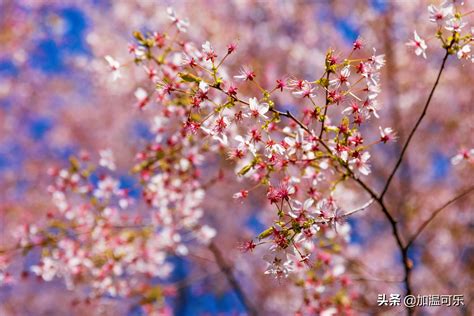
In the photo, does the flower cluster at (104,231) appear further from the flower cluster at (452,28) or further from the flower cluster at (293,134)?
the flower cluster at (452,28)

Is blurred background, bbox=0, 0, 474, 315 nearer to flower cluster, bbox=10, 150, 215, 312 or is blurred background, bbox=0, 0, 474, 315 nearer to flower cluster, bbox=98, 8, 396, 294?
flower cluster, bbox=10, 150, 215, 312

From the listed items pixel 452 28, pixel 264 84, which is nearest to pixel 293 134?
pixel 452 28

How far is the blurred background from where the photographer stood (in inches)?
348

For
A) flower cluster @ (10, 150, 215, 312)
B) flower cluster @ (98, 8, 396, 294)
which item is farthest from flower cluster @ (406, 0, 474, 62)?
flower cluster @ (10, 150, 215, 312)

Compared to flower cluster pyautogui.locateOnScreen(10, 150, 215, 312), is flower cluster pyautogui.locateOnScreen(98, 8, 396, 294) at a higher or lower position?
lower

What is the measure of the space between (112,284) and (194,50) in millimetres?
2625

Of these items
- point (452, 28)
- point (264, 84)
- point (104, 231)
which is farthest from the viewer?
point (264, 84)

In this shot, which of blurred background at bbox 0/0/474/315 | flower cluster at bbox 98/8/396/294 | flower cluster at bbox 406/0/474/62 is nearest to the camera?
flower cluster at bbox 98/8/396/294

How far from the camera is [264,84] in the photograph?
10594 mm

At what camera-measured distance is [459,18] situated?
276cm

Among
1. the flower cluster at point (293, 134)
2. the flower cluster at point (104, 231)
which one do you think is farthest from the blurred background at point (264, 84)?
the flower cluster at point (293, 134)

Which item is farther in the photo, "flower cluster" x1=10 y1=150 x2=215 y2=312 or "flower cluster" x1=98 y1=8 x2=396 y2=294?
"flower cluster" x1=10 y1=150 x2=215 y2=312

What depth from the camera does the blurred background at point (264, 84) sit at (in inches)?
348

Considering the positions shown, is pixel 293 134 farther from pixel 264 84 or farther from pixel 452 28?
pixel 264 84
